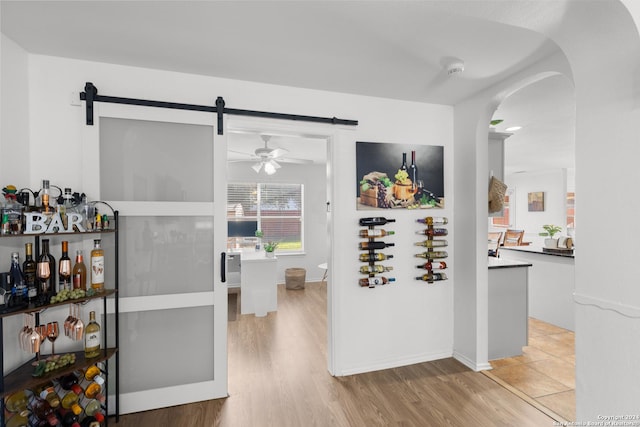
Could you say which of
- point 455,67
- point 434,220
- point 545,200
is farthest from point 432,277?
point 545,200

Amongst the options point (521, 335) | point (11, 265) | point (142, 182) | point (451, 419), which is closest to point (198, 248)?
point (142, 182)

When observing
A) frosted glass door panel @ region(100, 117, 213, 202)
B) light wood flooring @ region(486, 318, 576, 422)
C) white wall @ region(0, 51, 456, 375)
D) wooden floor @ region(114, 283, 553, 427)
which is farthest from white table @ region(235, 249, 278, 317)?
light wood flooring @ region(486, 318, 576, 422)

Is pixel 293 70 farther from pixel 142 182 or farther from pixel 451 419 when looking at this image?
pixel 451 419

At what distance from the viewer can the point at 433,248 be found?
2.93 m

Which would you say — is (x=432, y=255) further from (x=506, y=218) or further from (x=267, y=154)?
(x=506, y=218)

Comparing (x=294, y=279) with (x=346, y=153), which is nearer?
(x=346, y=153)

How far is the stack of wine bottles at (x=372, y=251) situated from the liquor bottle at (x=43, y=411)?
85.8 inches

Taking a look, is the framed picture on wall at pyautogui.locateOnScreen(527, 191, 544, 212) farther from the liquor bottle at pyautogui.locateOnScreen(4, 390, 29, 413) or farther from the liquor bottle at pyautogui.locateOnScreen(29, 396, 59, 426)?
the liquor bottle at pyautogui.locateOnScreen(4, 390, 29, 413)

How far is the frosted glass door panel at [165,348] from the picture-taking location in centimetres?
221

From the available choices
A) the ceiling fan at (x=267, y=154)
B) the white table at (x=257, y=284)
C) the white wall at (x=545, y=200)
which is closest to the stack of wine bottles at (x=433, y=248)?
the ceiling fan at (x=267, y=154)

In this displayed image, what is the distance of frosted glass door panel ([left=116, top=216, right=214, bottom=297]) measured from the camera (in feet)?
7.25

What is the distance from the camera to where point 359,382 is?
2.56 m

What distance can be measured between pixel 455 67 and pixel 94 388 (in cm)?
311

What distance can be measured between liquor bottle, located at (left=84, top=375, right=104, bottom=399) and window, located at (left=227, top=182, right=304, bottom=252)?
408cm
